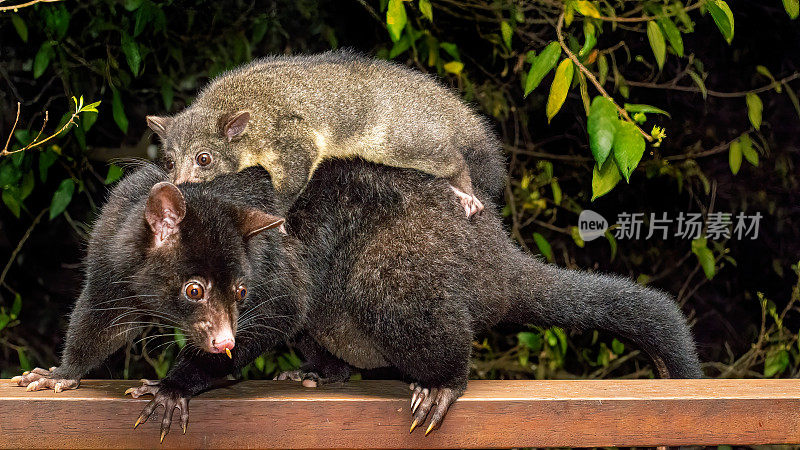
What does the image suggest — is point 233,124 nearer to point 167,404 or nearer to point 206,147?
point 206,147

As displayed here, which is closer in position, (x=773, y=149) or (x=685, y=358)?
(x=685, y=358)

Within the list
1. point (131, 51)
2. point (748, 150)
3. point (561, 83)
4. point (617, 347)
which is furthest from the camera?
point (617, 347)

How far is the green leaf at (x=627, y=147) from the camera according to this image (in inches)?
106

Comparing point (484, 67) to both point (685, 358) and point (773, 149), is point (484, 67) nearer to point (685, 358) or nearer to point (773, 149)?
point (773, 149)

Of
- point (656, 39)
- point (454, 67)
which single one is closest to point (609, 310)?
point (656, 39)

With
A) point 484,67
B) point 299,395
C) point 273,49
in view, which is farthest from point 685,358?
point 273,49

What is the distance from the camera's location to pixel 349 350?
2.79m

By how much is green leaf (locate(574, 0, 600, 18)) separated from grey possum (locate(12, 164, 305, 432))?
4.01 feet

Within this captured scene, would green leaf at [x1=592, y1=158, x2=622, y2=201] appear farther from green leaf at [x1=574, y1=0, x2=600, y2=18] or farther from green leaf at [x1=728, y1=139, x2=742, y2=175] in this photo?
green leaf at [x1=728, y1=139, x2=742, y2=175]

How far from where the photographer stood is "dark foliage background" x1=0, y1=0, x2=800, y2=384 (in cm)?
373

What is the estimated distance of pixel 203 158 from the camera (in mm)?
2537

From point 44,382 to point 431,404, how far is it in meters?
1.05

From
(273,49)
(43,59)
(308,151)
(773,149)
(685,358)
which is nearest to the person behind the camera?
(308,151)

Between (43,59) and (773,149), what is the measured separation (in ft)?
10.4
